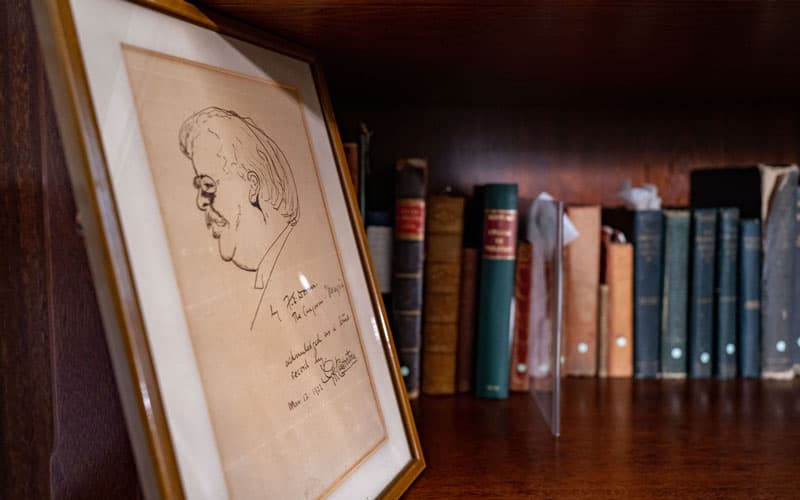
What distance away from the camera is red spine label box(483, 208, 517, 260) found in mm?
1059

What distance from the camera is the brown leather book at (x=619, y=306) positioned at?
46.4 inches

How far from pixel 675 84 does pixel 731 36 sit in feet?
1.03

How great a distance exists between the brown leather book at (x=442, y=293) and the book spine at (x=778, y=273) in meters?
0.53

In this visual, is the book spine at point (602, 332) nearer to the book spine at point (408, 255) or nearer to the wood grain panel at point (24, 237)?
the book spine at point (408, 255)

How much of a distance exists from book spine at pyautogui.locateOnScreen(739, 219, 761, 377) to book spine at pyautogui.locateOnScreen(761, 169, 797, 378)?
13 millimetres

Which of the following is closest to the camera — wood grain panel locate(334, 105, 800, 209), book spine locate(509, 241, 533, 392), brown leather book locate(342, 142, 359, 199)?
brown leather book locate(342, 142, 359, 199)

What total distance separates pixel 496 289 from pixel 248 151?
1.82 ft

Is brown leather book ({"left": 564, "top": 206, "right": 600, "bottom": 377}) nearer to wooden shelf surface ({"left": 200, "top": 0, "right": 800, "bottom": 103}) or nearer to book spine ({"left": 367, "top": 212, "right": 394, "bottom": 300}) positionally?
wooden shelf surface ({"left": 200, "top": 0, "right": 800, "bottom": 103})

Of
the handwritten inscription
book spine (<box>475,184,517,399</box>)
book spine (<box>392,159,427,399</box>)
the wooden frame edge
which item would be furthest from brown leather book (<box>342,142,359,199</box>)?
the wooden frame edge

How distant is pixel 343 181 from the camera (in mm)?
784

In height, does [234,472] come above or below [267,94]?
below

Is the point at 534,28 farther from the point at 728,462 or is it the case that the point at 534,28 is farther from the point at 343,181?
the point at 728,462

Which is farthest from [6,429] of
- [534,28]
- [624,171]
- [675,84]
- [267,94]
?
[624,171]

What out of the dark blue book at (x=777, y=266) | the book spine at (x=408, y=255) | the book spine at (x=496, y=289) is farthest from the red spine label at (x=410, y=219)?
the dark blue book at (x=777, y=266)
